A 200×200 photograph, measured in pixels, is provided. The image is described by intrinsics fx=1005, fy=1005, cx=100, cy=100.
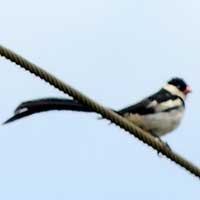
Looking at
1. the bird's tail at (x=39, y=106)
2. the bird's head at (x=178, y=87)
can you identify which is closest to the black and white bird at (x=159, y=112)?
the bird's head at (x=178, y=87)

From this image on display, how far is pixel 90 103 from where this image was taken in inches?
205

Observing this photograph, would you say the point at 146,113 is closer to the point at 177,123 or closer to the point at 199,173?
the point at 177,123

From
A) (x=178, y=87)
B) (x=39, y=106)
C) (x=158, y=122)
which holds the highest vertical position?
(x=39, y=106)

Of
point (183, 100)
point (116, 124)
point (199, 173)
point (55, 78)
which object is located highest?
point (55, 78)

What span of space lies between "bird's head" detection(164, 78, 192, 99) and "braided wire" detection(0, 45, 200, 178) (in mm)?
3461

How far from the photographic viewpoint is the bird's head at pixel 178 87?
9.31m

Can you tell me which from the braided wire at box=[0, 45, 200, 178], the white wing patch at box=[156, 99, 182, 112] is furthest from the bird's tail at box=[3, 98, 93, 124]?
the white wing patch at box=[156, 99, 182, 112]

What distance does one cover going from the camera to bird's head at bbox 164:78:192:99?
9.31m

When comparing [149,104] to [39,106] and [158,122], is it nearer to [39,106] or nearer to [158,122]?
[158,122]

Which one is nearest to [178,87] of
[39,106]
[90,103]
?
[39,106]

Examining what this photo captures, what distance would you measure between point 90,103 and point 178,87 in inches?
173

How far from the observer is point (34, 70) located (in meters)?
5.01

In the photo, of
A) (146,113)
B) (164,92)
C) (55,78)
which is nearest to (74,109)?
(55,78)

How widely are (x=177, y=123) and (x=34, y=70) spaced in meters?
3.70
